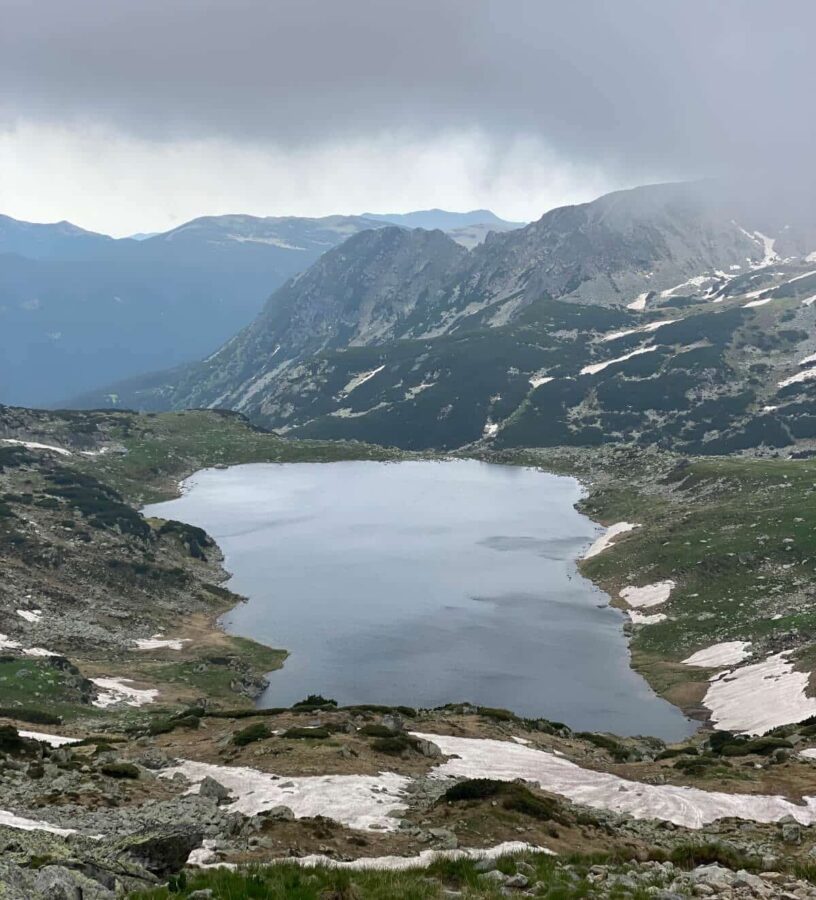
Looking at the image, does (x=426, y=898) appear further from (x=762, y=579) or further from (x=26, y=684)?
(x=762, y=579)

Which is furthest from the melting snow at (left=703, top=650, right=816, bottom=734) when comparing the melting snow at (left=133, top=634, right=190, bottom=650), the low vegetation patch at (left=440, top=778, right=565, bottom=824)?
the melting snow at (left=133, top=634, right=190, bottom=650)

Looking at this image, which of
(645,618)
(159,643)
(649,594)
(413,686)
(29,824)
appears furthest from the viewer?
(649,594)

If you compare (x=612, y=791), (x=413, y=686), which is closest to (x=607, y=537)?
(x=413, y=686)

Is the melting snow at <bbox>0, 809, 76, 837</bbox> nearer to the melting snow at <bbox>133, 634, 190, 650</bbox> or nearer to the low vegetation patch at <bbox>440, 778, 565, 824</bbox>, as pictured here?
the low vegetation patch at <bbox>440, 778, 565, 824</bbox>

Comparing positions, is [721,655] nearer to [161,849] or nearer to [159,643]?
[159,643]

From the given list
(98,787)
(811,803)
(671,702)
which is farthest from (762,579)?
(98,787)

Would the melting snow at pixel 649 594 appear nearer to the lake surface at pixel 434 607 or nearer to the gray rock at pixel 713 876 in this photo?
the lake surface at pixel 434 607
